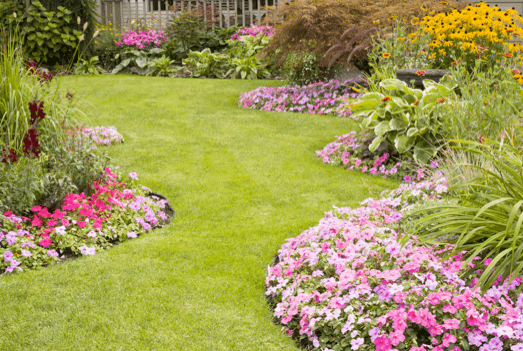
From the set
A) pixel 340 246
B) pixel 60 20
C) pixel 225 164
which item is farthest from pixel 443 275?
pixel 60 20

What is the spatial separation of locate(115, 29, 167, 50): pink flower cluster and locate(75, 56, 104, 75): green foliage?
0.99m

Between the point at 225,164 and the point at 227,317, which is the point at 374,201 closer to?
the point at 227,317

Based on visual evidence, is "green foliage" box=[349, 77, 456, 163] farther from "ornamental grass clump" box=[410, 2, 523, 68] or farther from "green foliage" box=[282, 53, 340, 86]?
"green foliage" box=[282, 53, 340, 86]

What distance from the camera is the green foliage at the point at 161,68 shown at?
12.1 metres

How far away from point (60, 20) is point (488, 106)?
10.3 m

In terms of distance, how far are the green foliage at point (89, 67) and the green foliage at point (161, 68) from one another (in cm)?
123

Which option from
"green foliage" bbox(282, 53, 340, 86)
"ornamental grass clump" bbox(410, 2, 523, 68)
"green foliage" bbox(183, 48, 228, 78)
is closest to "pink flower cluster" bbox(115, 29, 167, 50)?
"green foliage" bbox(183, 48, 228, 78)

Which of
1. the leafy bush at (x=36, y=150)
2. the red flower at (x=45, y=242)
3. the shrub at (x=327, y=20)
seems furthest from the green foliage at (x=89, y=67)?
the red flower at (x=45, y=242)

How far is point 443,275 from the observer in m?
2.89

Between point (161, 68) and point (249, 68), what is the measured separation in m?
2.18

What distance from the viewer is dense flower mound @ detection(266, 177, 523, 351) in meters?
2.48

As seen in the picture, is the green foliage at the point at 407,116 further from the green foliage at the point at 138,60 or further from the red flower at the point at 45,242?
the green foliage at the point at 138,60

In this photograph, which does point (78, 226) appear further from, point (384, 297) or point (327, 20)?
point (327, 20)

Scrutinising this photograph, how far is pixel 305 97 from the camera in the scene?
8.63 meters
